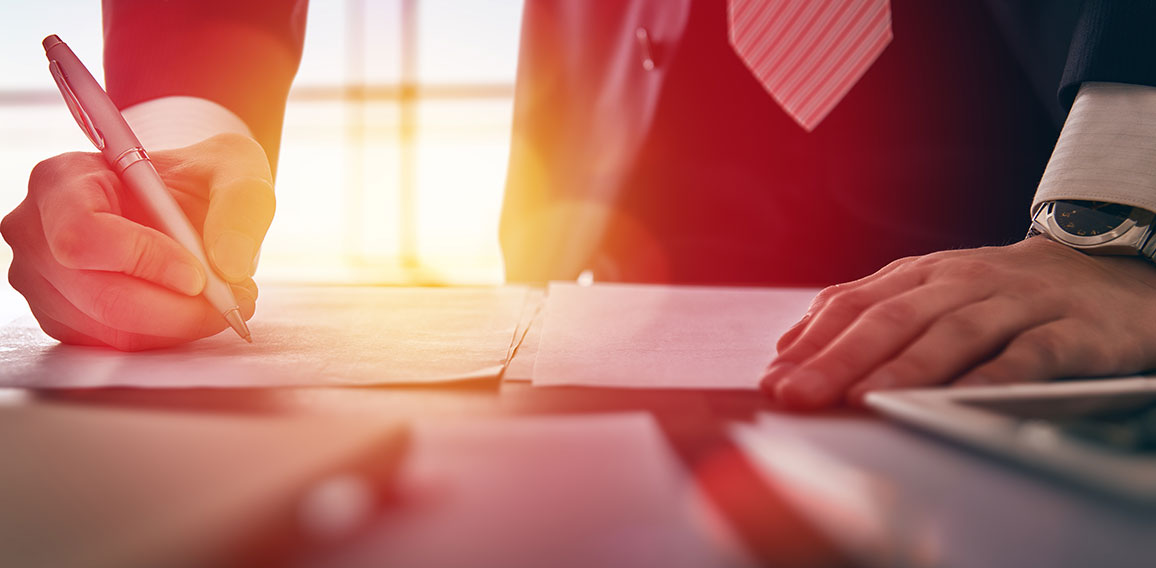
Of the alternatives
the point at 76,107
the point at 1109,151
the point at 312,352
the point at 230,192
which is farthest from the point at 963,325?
the point at 76,107

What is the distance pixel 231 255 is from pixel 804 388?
0.37 meters

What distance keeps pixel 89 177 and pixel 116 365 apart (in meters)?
0.15

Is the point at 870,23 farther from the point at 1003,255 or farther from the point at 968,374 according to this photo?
the point at 968,374

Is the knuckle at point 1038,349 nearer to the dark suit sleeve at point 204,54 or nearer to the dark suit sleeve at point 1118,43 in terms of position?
the dark suit sleeve at point 1118,43

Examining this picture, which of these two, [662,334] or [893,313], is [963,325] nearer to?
[893,313]

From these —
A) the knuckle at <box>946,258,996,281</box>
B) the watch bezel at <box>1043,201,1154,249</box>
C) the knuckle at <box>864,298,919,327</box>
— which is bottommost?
the knuckle at <box>864,298,919,327</box>

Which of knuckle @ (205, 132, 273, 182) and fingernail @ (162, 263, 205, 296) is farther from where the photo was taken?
knuckle @ (205, 132, 273, 182)

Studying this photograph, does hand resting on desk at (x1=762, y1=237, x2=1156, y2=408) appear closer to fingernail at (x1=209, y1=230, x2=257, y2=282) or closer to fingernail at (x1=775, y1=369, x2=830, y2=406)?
fingernail at (x1=775, y1=369, x2=830, y2=406)

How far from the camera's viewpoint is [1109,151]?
41 centimetres

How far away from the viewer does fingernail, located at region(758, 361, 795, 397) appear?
30 centimetres

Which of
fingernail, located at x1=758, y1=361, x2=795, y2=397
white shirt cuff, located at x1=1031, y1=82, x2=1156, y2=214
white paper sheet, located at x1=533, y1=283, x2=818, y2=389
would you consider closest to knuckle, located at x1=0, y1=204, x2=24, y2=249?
white paper sheet, located at x1=533, y1=283, x2=818, y2=389

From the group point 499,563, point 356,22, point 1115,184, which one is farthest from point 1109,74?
point 356,22

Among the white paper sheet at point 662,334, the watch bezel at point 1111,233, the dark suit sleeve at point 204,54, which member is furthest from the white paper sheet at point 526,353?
the dark suit sleeve at point 204,54

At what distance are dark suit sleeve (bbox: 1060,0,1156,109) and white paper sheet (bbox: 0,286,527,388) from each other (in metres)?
0.44
